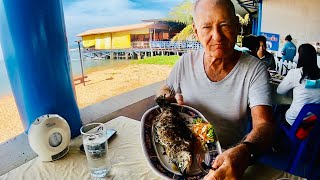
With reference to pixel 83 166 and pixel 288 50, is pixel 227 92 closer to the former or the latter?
pixel 83 166

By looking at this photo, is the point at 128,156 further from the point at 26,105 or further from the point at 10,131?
the point at 10,131

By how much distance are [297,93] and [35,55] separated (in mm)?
1978

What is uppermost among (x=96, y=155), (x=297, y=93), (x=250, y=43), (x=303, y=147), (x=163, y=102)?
(x=250, y=43)

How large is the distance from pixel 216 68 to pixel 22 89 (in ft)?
2.86

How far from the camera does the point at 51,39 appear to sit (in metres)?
1.08

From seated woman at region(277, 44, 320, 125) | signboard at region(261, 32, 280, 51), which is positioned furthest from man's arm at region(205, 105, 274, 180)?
signboard at region(261, 32, 280, 51)

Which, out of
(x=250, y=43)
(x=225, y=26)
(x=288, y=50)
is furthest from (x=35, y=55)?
(x=288, y=50)

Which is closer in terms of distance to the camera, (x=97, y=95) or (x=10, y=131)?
(x=10, y=131)

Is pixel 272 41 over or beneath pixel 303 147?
over

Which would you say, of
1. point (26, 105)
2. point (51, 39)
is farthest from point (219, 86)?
point (26, 105)

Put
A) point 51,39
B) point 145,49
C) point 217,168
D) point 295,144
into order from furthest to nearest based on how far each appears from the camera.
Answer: point 145,49
point 295,144
point 51,39
point 217,168

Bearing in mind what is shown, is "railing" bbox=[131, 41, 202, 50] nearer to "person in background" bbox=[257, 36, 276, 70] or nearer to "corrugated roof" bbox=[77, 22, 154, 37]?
"corrugated roof" bbox=[77, 22, 154, 37]

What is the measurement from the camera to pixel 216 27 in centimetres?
103

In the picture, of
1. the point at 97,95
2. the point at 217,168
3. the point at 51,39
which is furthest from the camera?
the point at 97,95
